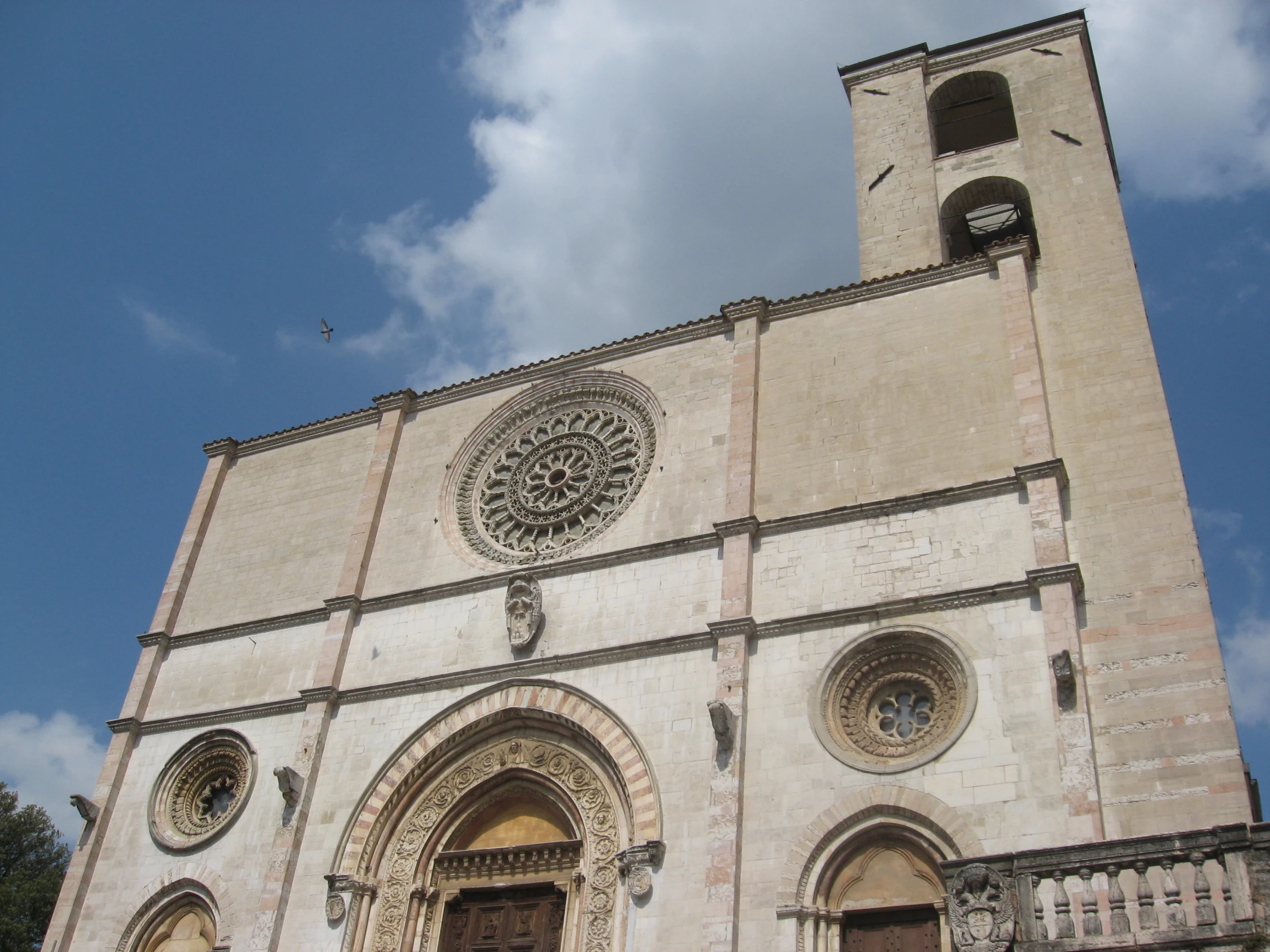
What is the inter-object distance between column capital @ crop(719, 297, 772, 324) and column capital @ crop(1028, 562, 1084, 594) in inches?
238

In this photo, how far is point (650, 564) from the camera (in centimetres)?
1524

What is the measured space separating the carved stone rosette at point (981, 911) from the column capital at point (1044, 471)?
5.83 m

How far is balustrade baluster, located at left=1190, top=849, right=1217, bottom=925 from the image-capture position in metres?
7.57

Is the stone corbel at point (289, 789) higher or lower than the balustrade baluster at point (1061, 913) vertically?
higher

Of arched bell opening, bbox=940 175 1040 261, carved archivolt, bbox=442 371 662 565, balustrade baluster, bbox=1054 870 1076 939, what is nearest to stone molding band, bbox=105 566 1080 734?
carved archivolt, bbox=442 371 662 565

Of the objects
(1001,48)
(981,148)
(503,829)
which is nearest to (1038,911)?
(503,829)

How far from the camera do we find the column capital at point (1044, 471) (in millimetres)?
13203

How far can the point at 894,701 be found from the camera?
42.5 ft

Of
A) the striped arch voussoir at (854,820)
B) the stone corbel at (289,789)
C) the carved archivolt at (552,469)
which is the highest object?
the carved archivolt at (552,469)

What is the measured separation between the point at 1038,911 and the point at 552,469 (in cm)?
1072

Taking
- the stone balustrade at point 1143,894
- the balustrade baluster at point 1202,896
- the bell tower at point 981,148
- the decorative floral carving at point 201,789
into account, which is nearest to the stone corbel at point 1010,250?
the bell tower at point 981,148

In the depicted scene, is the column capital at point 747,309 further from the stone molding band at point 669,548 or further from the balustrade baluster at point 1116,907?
the balustrade baluster at point 1116,907

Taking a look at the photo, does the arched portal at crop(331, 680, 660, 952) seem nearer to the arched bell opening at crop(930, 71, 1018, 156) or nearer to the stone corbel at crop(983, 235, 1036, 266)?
the stone corbel at crop(983, 235, 1036, 266)

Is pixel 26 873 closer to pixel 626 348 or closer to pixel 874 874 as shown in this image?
pixel 626 348
